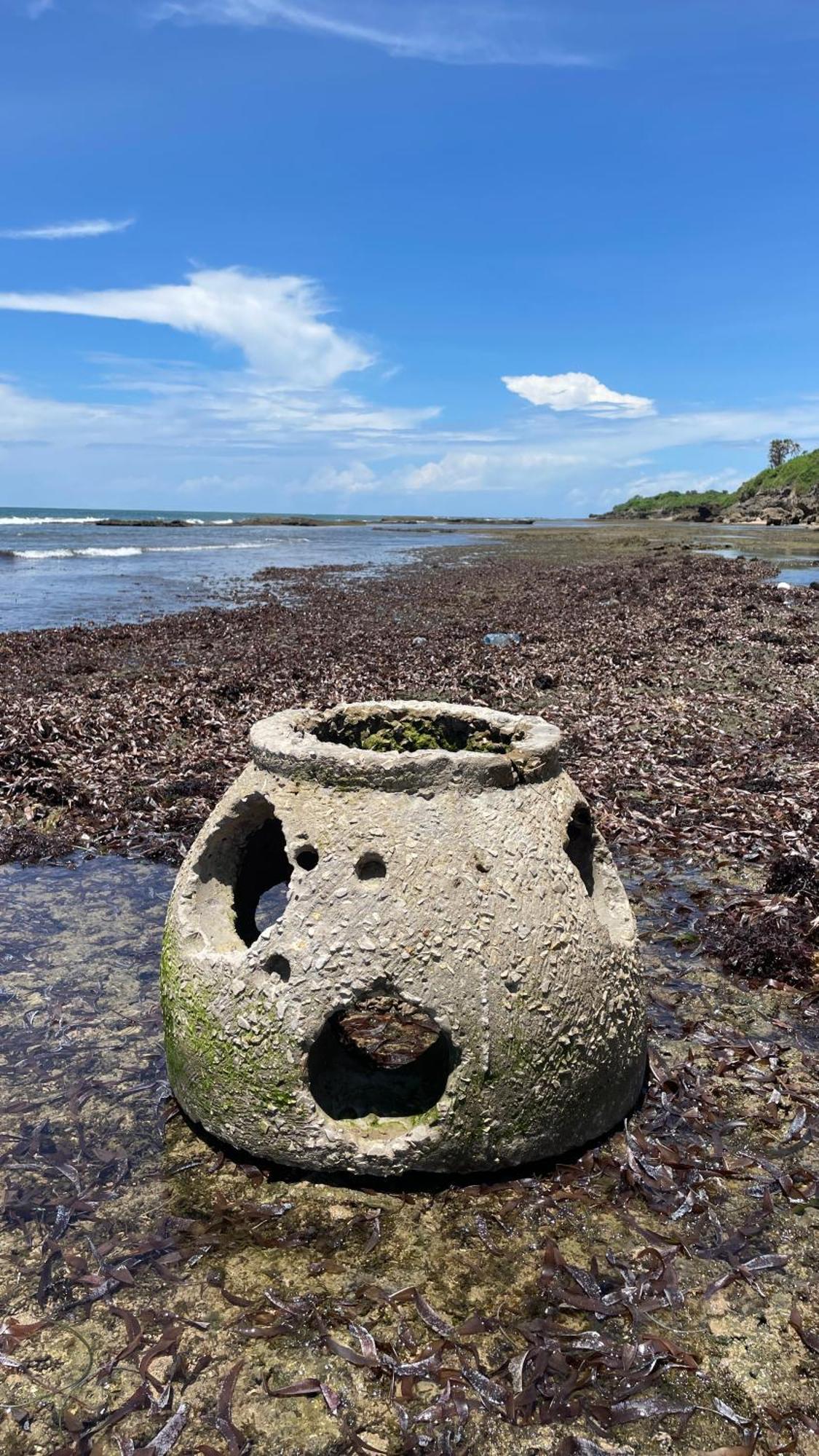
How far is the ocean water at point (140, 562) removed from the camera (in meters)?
26.9

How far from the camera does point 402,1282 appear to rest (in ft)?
11.5

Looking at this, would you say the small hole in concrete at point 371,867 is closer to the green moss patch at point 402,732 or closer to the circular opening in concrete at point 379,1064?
the circular opening in concrete at point 379,1064

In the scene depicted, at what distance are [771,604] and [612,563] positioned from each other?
54.9 ft

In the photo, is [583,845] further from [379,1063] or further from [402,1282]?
[402,1282]

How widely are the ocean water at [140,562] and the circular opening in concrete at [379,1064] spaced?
751 inches

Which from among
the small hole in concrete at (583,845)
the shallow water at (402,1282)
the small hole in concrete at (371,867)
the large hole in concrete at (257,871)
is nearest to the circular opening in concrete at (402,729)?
the large hole in concrete at (257,871)

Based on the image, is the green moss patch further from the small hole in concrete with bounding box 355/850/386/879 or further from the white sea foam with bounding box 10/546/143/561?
the white sea foam with bounding box 10/546/143/561

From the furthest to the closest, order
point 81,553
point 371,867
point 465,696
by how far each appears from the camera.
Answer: point 81,553 < point 465,696 < point 371,867

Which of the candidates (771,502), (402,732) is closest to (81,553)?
(402,732)

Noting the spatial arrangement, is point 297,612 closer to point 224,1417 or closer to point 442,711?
point 442,711

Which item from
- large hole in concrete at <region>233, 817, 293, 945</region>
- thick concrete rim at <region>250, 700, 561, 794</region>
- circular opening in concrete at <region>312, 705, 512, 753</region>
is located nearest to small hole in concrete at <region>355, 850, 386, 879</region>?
thick concrete rim at <region>250, 700, 561, 794</region>

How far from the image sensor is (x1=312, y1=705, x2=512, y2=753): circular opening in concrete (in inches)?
221

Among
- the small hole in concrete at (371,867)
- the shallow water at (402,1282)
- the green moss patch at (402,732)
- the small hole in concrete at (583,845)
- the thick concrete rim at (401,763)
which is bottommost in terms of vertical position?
the shallow water at (402,1282)

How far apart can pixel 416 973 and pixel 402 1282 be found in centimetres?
115
